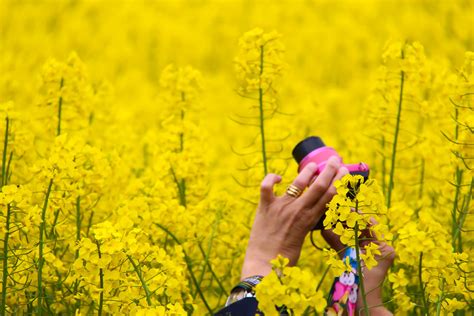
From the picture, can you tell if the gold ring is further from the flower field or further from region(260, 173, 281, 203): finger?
the flower field

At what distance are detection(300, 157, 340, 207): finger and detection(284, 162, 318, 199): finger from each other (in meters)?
0.05

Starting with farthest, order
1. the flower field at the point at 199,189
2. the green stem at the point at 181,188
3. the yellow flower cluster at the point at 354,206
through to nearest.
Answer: the green stem at the point at 181,188 < the flower field at the point at 199,189 < the yellow flower cluster at the point at 354,206

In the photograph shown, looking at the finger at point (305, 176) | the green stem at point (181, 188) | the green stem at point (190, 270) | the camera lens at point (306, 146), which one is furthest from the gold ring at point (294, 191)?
the green stem at point (181, 188)

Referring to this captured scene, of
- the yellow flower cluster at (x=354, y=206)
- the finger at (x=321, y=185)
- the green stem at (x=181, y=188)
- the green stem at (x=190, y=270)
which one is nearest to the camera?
the yellow flower cluster at (x=354, y=206)

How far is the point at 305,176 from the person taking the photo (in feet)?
7.83

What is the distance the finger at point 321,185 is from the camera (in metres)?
A: 2.31

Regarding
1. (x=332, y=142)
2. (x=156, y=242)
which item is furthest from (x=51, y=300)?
(x=332, y=142)

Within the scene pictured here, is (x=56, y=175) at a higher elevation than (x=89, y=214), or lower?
higher

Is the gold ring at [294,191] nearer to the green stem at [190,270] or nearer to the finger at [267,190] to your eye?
the finger at [267,190]

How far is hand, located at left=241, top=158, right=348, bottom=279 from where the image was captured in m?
2.35

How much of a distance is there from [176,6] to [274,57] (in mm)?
6681

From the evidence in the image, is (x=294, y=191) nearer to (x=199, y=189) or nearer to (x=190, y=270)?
(x=190, y=270)

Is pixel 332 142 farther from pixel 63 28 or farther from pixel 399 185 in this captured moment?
pixel 63 28

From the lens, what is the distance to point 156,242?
296cm
